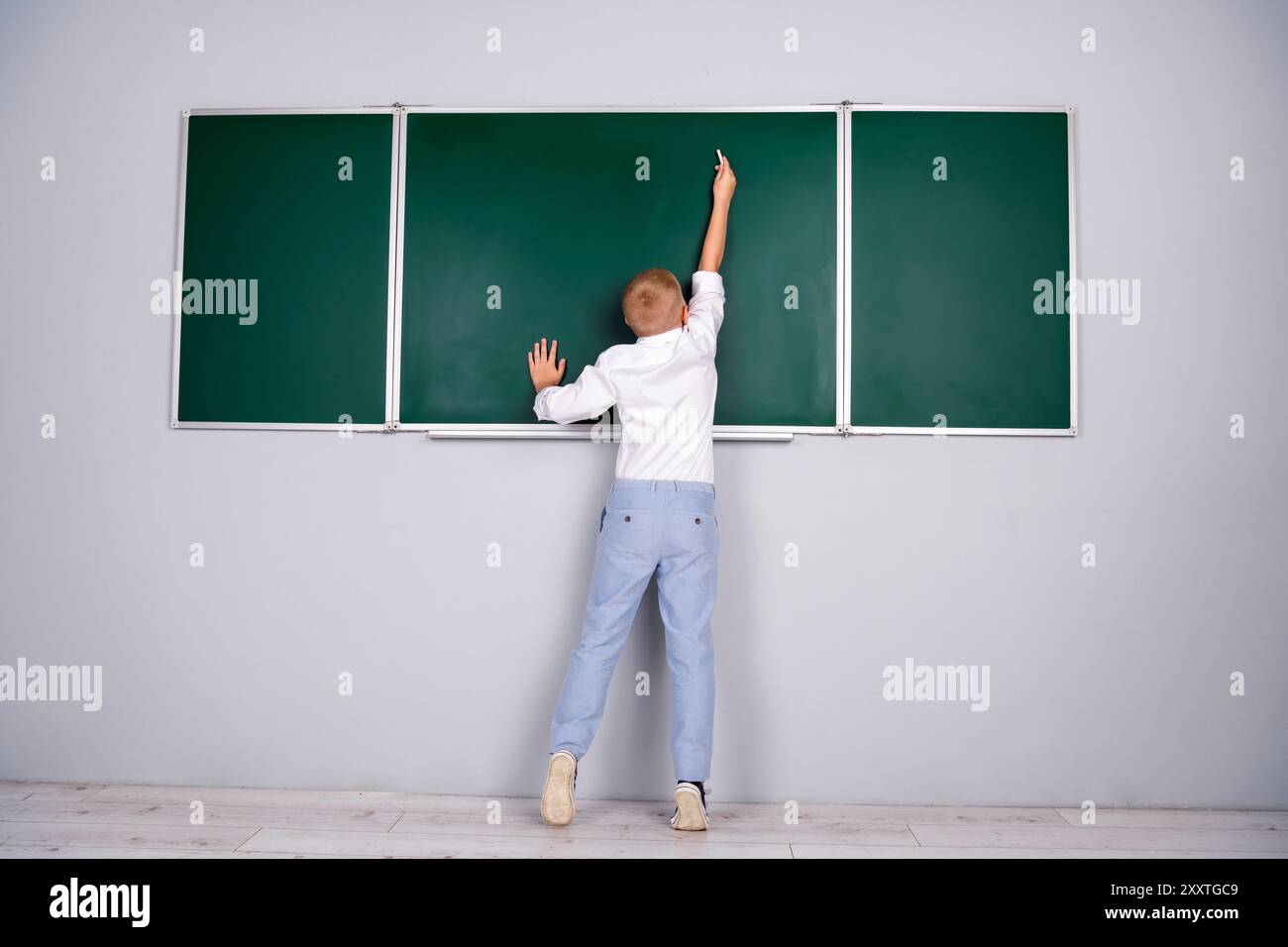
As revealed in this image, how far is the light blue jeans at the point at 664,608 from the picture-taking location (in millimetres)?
2404

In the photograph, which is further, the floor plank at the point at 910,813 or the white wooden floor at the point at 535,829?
the floor plank at the point at 910,813

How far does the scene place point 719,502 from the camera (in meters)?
2.69

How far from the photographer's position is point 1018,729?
8.63ft

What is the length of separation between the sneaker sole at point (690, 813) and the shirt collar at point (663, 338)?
1.15 metres

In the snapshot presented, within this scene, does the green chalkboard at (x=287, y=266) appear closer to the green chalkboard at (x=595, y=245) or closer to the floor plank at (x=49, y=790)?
the green chalkboard at (x=595, y=245)

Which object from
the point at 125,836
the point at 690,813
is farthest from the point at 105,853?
the point at 690,813

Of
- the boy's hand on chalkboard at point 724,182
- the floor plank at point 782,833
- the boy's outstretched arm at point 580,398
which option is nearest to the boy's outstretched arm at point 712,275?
the boy's hand on chalkboard at point 724,182

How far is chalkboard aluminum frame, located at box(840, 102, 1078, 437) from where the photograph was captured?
8.71 ft

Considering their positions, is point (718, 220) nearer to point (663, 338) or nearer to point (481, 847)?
point (663, 338)

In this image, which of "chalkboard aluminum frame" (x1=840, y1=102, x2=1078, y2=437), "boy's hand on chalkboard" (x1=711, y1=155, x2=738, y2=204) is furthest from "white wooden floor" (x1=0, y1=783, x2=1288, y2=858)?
"boy's hand on chalkboard" (x1=711, y1=155, x2=738, y2=204)

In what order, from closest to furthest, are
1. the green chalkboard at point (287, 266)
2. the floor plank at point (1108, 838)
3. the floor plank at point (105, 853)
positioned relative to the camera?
the floor plank at point (105, 853)
the floor plank at point (1108, 838)
the green chalkboard at point (287, 266)

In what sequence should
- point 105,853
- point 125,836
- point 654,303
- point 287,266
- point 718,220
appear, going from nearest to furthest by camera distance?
point 105,853 < point 125,836 < point 654,303 < point 718,220 < point 287,266

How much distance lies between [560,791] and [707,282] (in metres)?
1.38

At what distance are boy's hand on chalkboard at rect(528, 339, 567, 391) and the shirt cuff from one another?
436mm
